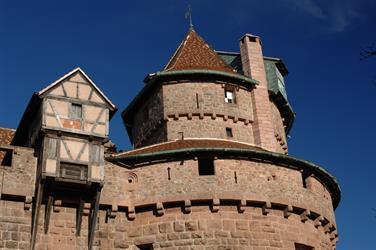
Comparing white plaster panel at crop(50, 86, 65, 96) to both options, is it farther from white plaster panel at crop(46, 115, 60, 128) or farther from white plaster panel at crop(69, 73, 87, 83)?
white plaster panel at crop(46, 115, 60, 128)

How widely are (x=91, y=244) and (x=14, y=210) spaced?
269 centimetres

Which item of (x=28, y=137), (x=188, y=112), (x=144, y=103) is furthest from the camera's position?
(x=144, y=103)

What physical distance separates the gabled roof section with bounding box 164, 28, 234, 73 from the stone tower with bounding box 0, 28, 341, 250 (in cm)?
470

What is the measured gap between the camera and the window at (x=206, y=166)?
21453mm

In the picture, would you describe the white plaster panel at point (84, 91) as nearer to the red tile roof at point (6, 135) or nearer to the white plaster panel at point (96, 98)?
the white plaster panel at point (96, 98)

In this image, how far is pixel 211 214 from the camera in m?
20.3

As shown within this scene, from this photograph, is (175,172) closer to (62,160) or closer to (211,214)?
(211,214)

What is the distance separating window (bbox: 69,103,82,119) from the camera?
2070cm

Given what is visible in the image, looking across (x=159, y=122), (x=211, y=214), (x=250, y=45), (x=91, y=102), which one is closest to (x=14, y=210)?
(x=91, y=102)

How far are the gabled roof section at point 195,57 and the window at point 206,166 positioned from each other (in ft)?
22.0

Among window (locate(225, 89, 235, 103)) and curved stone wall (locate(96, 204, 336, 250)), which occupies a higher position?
window (locate(225, 89, 235, 103))

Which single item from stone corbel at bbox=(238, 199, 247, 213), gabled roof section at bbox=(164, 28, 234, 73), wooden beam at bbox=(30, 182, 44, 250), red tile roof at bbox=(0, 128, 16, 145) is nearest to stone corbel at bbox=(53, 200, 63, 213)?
wooden beam at bbox=(30, 182, 44, 250)

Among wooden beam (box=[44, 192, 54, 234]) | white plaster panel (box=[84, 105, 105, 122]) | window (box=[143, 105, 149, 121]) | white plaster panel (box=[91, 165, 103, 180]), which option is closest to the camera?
wooden beam (box=[44, 192, 54, 234])

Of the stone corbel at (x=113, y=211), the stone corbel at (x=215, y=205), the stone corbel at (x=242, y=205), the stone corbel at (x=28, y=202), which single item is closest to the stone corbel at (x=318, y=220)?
the stone corbel at (x=242, y=205)
